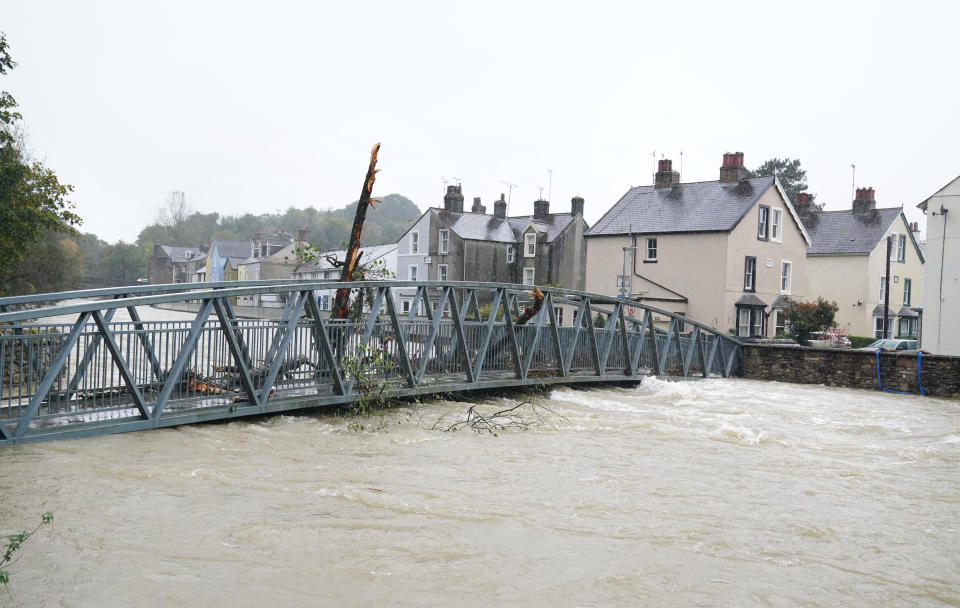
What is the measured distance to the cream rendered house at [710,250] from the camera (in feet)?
119

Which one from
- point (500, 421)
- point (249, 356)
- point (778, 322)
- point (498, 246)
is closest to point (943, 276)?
point (778, 322)

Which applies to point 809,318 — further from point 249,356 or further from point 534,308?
point 249,356

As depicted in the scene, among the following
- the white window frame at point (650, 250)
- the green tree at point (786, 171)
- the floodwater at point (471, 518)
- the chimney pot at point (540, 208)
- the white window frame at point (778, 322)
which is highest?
the green tree at point (786, 171)

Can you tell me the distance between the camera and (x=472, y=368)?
1603 cm

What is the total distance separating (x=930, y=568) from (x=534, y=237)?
4222 centimetres

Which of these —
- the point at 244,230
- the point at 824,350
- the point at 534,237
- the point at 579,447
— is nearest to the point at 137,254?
the point at 244,230

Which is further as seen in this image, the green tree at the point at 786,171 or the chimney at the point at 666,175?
the green tree at the point at 786,171

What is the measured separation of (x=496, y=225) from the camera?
51.5m

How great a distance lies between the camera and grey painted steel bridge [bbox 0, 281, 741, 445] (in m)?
9.38

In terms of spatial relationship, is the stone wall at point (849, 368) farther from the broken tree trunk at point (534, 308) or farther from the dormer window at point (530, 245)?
the dormer window at point (530, 245)

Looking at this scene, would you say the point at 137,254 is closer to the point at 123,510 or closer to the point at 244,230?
the point at 244,230

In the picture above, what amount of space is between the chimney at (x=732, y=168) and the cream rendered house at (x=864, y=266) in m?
8.67

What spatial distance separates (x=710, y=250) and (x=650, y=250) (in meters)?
3.31

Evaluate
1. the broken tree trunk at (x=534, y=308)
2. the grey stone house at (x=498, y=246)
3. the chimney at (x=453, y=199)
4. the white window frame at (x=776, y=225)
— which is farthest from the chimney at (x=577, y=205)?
the broken tree trunk at (x=534, y=308)
